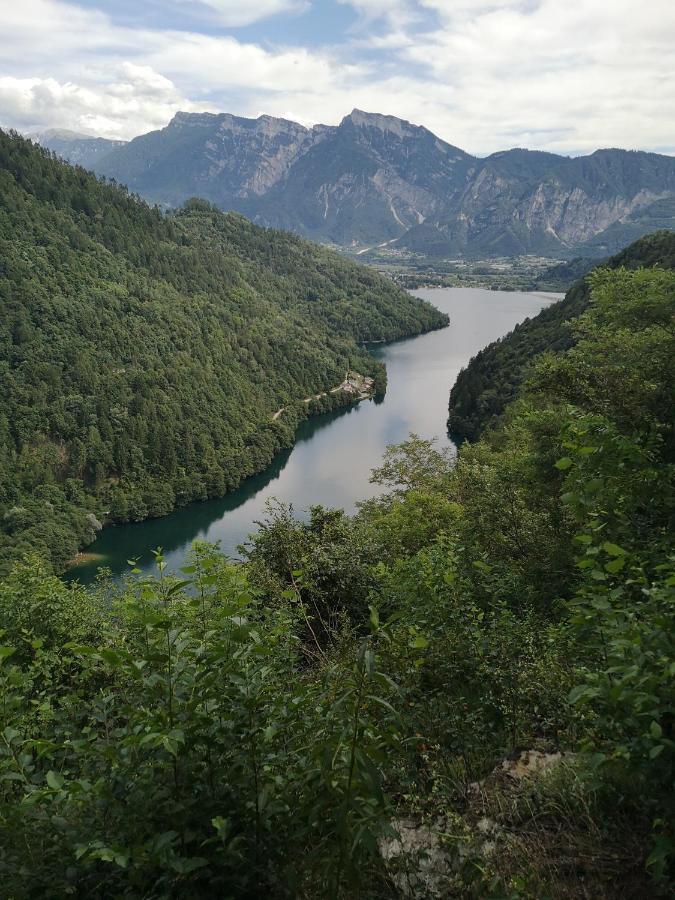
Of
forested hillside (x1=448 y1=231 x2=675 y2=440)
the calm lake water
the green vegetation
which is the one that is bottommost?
the calm lake water

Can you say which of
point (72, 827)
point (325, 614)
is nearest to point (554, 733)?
point (72, 827)

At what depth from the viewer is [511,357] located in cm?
6706

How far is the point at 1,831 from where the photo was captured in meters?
2.88

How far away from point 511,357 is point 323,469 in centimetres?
2587

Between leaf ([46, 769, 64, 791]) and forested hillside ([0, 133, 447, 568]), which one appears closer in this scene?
leaf ([46, 769, 64, 791])

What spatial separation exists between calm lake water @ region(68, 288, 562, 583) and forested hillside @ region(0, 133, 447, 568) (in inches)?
99.4

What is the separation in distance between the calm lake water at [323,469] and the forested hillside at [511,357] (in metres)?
3.59

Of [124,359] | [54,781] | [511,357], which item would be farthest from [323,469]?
[54,781]

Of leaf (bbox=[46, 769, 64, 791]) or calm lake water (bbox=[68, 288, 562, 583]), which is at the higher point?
leaf (bbox=[46, 769, 64, 791])

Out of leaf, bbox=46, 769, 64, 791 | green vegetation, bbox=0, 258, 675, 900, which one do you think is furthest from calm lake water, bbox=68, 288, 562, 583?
leaf, bbox=46, 769, 64, 791

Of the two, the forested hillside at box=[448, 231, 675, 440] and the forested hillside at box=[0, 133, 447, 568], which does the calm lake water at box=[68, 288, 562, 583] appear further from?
the forested hillside at box=[448, 231, 675, 440]

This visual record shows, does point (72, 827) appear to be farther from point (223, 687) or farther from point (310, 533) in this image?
point (310, 533)

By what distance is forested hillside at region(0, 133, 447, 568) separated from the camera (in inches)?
2271

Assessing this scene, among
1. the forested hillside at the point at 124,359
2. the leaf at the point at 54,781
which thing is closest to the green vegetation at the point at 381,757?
the leaf at the point at 54,781
